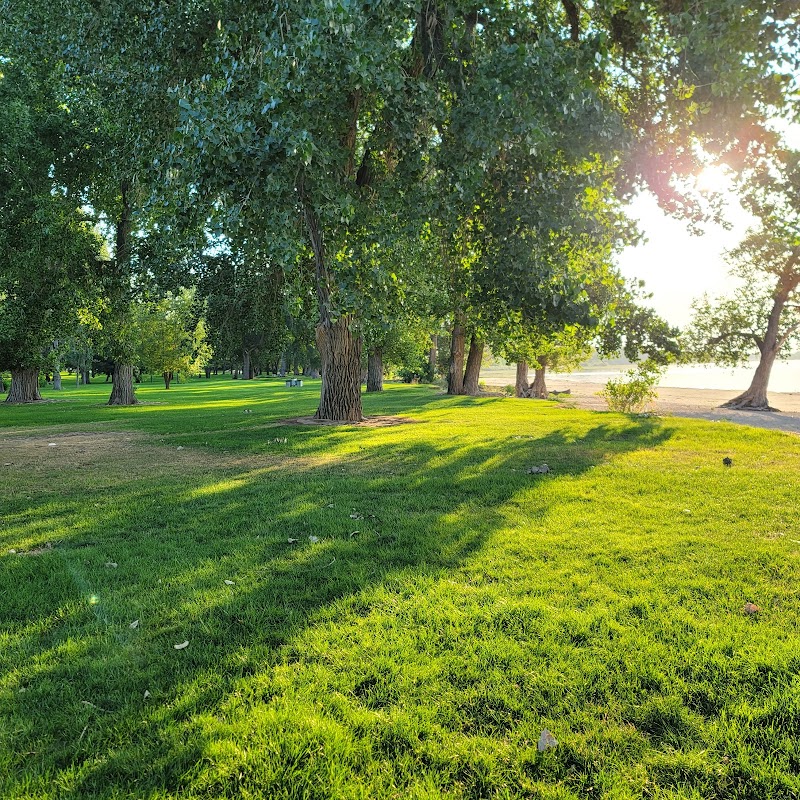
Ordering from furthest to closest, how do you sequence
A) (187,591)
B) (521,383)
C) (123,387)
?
(521,383) < (123,387) < (187,591)

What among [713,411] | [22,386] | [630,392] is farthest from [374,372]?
[630,392]

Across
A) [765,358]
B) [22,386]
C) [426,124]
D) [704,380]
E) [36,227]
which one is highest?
[36,227]

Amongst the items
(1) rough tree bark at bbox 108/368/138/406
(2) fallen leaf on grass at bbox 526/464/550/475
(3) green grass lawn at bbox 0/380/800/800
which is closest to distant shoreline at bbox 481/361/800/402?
(2) fallen leaf on grass at bbox 526/464/550/475

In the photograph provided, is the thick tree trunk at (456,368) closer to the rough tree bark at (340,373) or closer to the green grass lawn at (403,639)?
the rough tree bark at (340,373)

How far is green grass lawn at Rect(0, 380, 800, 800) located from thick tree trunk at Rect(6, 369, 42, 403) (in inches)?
880

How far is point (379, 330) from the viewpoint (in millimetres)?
6176

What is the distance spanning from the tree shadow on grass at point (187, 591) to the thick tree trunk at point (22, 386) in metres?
22.6

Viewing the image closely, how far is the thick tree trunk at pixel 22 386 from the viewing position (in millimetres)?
25984

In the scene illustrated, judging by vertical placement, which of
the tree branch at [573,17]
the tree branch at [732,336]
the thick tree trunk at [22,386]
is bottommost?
the thick tree trunk at [22,386]

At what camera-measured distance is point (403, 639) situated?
11.5 feet

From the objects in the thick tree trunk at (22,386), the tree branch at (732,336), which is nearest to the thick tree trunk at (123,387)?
the thick tree trunk at (22,386)

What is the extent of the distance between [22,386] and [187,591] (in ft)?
91.3

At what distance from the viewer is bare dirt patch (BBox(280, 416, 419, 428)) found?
1456 cm

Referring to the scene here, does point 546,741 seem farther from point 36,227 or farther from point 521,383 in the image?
point 521,383
